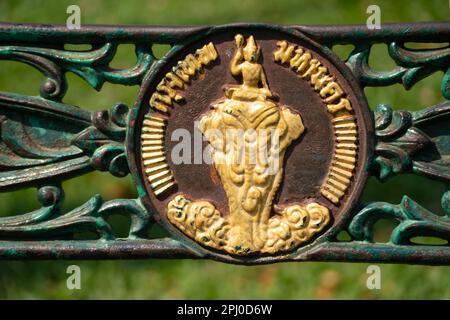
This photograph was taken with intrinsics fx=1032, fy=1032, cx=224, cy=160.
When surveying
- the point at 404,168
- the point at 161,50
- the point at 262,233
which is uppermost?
the point at 161,50

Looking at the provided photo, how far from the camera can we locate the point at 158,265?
3.04 metres

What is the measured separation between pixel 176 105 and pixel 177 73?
0.06m

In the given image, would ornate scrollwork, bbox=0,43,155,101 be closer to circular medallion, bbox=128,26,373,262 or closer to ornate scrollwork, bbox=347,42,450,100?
circular medallion, bbox=128,26,373,262

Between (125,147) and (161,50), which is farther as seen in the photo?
(161,50)

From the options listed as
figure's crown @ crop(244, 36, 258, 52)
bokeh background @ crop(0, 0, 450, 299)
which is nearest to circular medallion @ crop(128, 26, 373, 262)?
figure's crown @ crop(244, 36, 258, 52)

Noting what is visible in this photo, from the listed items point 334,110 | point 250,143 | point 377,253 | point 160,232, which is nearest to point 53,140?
point 250,143

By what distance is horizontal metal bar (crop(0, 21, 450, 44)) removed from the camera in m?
1.97

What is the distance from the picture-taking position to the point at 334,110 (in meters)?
1.99

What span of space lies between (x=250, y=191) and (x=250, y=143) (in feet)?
0.31

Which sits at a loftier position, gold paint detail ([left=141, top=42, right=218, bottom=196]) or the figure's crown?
the figure's crown

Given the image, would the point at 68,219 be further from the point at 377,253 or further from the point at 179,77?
the point at 377,253
